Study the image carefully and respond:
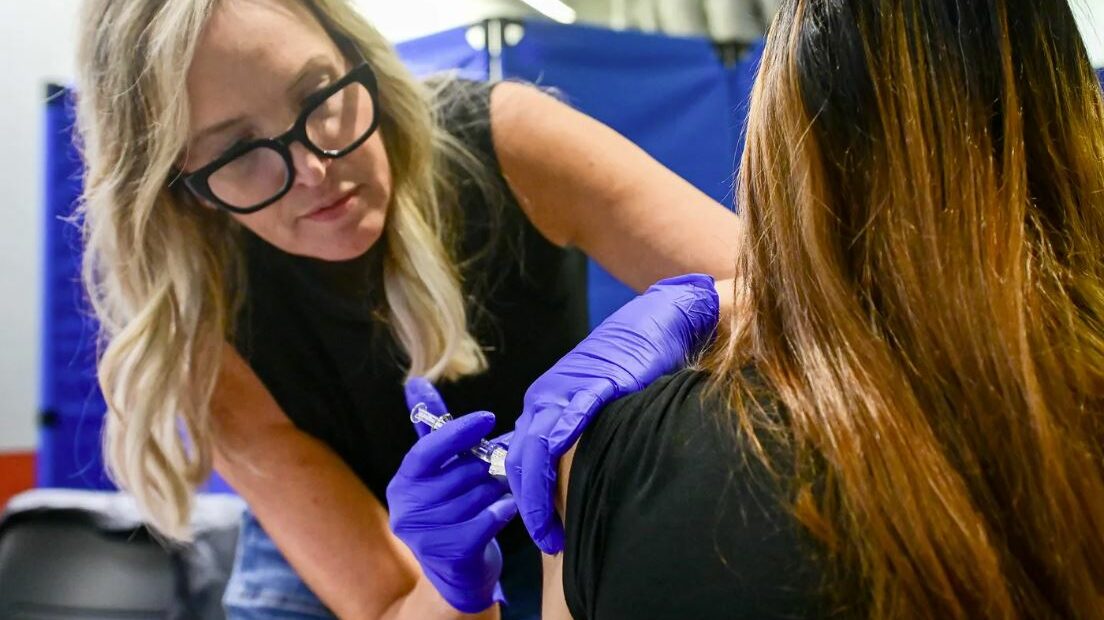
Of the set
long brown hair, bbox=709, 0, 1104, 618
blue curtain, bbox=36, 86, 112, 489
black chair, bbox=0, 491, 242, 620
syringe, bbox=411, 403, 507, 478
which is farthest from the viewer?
blue curtain, bbox=36, 86, 112, 489

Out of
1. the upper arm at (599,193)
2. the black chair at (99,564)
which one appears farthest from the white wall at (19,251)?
the upper arm at (599,193)

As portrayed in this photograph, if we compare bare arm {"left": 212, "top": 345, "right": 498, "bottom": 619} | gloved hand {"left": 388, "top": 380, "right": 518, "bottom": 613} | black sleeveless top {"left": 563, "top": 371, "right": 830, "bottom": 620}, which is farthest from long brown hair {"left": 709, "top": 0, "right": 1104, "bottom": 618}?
bare arm {"left": 212, "top": 345, "right": 498, "bottom": 619}

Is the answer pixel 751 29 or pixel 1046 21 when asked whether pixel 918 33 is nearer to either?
pixel 1046 21

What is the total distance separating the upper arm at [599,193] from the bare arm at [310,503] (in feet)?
1.12

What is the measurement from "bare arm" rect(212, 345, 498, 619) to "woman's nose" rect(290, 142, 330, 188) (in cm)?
24

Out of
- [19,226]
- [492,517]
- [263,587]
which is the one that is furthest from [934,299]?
[19,226]

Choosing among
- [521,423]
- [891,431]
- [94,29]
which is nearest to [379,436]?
[521,423]

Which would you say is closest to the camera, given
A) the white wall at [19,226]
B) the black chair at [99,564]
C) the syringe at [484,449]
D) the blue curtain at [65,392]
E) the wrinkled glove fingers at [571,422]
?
the wrinkled glove fingers at [571,422]

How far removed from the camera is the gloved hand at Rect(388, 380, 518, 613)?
64 cm

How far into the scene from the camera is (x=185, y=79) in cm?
68

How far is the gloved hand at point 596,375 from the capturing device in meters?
0.52

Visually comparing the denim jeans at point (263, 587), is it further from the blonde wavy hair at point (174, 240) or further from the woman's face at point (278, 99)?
the woman's face at point (278, 99)

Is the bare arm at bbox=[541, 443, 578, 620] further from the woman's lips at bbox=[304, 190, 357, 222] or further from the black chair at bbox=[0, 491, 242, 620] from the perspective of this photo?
the black chair at bbox=[0, 491, 242, 620]

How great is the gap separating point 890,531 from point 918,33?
27 centimetres
